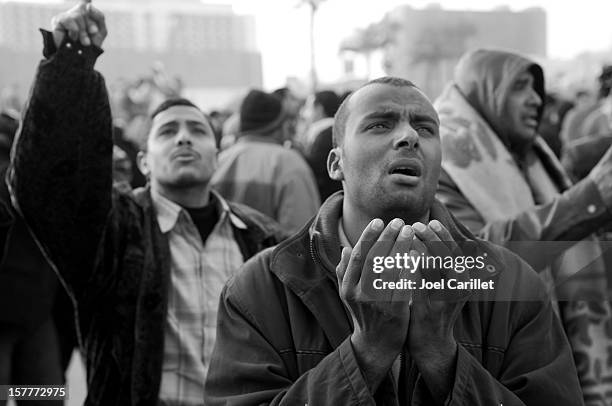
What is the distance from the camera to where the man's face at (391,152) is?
77.0 inches

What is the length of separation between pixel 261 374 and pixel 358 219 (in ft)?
1.49

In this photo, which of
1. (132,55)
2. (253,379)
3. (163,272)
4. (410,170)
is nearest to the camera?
(253,379)

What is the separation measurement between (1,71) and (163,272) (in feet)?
22.9

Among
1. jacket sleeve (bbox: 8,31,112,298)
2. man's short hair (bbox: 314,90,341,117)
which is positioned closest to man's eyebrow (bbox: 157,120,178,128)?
jacket sleeve (bbox: 8,31,112,298)

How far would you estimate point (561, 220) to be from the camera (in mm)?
2699

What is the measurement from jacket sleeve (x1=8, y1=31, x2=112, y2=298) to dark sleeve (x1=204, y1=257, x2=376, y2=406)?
35.2 inches

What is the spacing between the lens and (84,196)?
109 inches

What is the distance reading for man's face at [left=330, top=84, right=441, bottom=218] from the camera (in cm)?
196

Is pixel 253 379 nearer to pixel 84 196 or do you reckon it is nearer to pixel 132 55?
pixel 84 196

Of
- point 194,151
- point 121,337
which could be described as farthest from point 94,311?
point 194,151

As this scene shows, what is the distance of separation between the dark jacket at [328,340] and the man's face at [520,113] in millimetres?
1399

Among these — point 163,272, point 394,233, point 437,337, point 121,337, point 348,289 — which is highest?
point 394,233

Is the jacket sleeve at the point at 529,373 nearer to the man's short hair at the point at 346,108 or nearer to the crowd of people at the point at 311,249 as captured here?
the crowd of people at the point at 311,249

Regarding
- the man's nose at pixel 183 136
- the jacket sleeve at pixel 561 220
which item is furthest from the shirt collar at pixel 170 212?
the jacket sleeve at pixel 561 220
